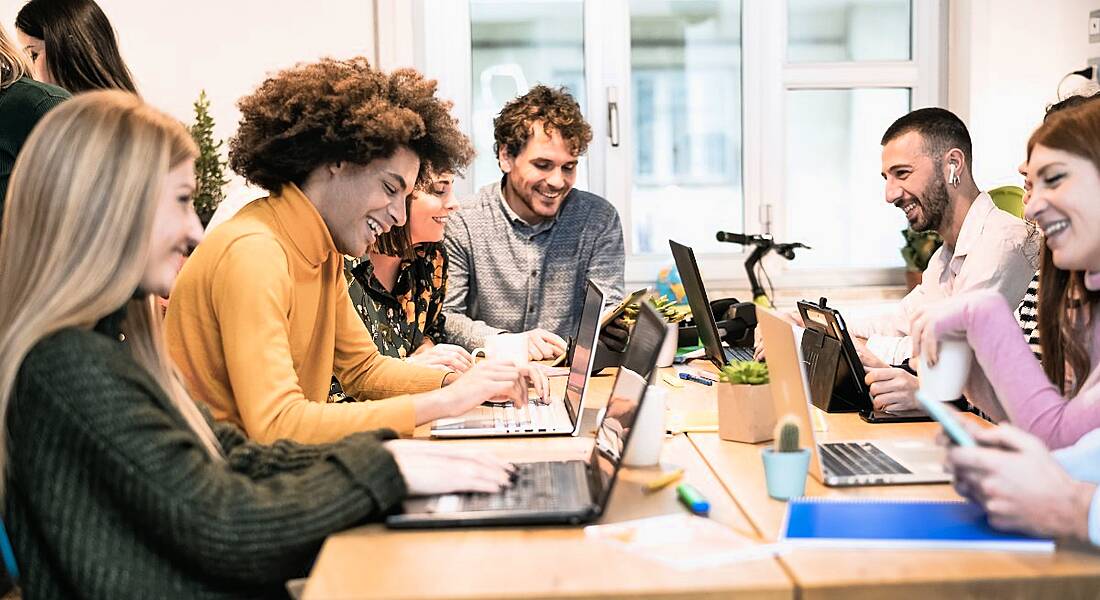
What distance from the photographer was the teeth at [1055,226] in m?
1.83

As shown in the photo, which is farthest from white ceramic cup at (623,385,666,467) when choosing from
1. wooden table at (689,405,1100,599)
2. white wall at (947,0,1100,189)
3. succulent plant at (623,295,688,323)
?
white wall at (947,0,1100,189)

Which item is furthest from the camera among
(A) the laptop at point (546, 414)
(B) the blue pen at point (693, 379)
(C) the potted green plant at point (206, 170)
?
(C) the potted green plant at point (206, 170)

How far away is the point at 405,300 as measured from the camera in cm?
331

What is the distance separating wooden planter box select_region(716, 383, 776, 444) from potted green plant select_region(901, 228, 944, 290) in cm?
271

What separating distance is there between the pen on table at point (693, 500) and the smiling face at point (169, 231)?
0.75m

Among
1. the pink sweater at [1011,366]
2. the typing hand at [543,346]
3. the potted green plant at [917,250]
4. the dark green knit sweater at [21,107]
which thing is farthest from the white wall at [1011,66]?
the dark green knit sweater at [21,107]

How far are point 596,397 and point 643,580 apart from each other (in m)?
1.26

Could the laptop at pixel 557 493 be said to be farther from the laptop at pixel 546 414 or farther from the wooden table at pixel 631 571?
the laptop at pixel 546 414

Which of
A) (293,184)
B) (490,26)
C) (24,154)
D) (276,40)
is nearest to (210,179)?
(276,40)

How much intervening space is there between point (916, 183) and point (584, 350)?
1.59m

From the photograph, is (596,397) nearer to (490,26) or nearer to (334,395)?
(334,395)

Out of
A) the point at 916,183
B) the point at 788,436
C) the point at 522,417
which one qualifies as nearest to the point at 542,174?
the point at 916,183

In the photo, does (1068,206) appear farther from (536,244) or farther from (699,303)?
(536,244)

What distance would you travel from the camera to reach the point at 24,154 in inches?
55.1
